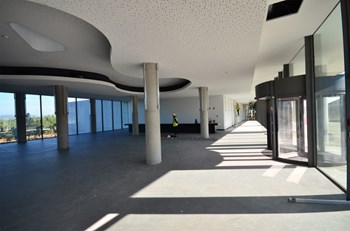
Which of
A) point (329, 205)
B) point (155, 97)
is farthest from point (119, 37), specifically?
point (329, 205)

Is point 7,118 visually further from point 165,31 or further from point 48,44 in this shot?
point 165,31

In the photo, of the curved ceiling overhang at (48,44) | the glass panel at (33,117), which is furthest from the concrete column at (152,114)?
the glass panel at (33,117)

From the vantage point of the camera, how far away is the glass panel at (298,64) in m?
7.30

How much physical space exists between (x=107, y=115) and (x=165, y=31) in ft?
72.5

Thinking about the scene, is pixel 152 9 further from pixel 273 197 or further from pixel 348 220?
pixel 348 220

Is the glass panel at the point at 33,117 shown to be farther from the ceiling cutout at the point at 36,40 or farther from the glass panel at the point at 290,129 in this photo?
the glass panel at the point at 290,129

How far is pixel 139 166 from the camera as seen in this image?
7.33 metres

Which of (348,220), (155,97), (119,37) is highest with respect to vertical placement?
(119,37)

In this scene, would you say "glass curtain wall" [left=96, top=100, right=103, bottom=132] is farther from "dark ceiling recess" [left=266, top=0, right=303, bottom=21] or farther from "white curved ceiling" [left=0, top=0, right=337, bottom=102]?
"dark ceiling recess" [left=266, top=0, right=303, bottom=21]

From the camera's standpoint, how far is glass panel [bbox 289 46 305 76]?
7301mm

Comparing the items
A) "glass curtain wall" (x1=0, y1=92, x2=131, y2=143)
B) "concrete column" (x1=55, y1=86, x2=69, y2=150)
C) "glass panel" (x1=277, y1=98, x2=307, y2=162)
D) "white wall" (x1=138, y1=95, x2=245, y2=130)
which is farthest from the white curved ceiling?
"white wall" (x1=138, y1=95, x2=245, y2=130)

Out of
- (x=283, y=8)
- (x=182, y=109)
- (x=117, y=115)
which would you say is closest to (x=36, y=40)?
(x=283, y=8)

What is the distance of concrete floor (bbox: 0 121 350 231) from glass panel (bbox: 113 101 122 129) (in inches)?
751

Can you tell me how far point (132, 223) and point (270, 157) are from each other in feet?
20.7
